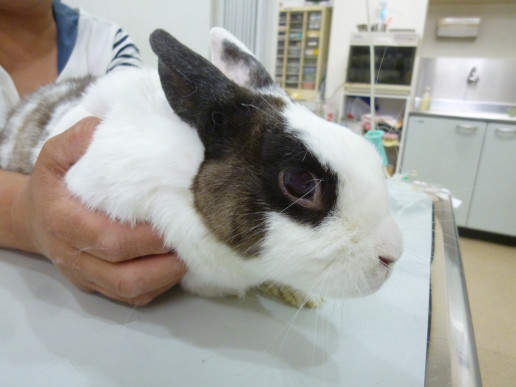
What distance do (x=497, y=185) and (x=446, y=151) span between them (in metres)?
0.53

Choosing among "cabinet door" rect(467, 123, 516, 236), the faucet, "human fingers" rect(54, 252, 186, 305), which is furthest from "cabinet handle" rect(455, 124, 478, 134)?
"human fingers" rect(54, 252, 186, 305)

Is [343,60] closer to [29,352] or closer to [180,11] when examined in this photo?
[180,11]

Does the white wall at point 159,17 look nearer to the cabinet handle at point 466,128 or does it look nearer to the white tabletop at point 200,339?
the white tabletop at point 200,339

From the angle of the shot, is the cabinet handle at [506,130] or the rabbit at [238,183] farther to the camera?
the cabinet handle at [506,130]

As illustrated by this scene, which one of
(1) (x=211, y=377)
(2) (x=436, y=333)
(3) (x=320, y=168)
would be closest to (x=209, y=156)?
(3) (x=320, y=168)

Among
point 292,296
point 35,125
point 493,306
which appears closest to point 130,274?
point 292,296

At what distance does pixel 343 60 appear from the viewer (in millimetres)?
3840

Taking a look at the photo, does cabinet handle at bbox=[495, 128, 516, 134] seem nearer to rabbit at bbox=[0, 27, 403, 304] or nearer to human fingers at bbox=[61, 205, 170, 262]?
rabbit at bbox=[0, 27, 403, 304]

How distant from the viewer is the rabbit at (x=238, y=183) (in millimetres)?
507

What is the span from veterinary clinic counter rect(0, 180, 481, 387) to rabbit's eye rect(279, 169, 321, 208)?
0.26m

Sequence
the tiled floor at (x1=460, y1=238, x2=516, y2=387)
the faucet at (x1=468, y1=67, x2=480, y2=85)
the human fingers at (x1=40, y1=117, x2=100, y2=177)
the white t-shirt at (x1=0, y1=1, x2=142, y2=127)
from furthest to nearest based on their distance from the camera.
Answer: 1. the faucet at (x1=468, y1=67, x2=480, y2=85)
2. the tiled floor at (x1=460, y1=238, x2=516, y2=387)
3. the white t-shirt at (x1=0, y1=1, x2=142, y2=127)
4. the human fingers at (x1=40, y1=117, x2=100, y2=177)

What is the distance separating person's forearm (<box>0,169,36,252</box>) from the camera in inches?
30.5

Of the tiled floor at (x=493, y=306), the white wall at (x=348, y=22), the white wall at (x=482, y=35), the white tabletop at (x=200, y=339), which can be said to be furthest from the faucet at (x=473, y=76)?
the white tabletop at (x=200, y=339)

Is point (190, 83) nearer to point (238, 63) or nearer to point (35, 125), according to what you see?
point (238, 63)
